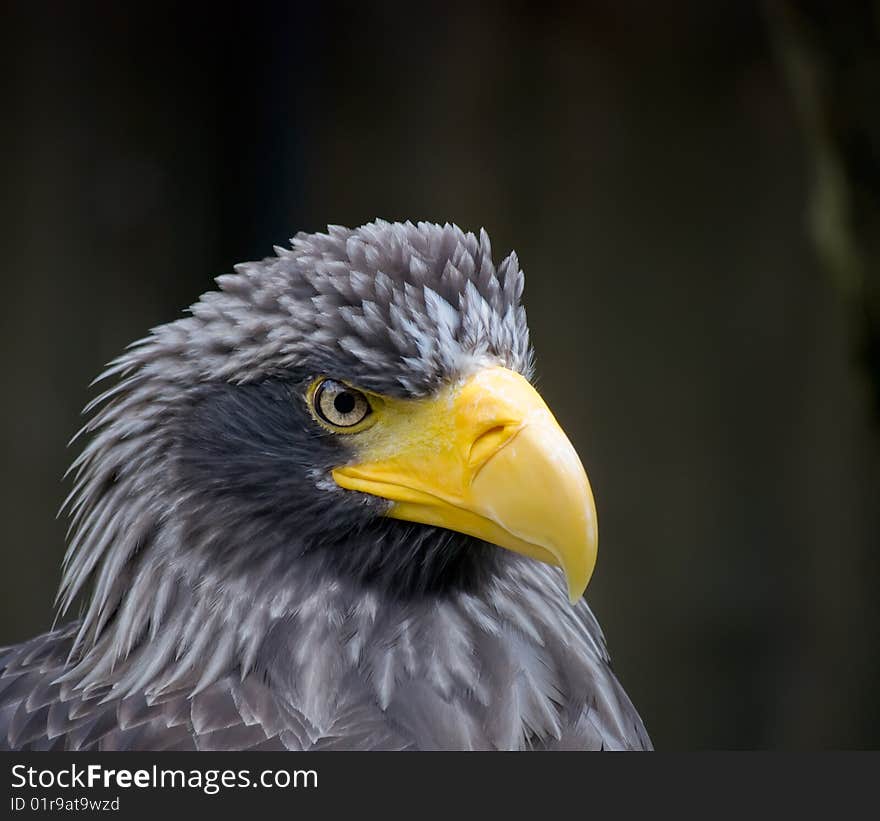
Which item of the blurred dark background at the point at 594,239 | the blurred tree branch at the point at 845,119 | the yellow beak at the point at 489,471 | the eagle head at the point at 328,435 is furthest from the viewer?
the blurred dark background at the point at 594,239

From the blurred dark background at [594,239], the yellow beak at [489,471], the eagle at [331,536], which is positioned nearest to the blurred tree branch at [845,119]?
the blurred dark background at [594,239]

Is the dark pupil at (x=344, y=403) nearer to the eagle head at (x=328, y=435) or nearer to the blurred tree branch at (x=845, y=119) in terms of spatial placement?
the eagle head at (x=328, y=435)

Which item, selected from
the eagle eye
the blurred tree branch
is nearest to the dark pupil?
the eagle eye

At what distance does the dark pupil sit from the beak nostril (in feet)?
0.80

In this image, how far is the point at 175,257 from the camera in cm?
548

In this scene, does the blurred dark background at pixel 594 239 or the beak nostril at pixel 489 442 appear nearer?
the beak nostril at pixel 489 442

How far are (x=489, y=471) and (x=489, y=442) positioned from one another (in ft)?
0.15

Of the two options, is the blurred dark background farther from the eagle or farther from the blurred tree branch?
the eagle

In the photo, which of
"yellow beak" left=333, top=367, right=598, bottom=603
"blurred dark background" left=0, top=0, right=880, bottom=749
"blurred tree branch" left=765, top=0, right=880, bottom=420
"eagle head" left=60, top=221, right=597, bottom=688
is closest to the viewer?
"yellow beak" left=333, top=367, right=598, bottom=603

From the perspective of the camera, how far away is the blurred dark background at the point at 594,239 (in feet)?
16.3

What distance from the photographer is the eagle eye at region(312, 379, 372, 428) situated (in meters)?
2.09

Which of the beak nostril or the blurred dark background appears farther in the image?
the blurred dark background

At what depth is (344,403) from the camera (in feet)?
6.89

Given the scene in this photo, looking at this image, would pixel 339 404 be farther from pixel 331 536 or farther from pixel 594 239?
pixel 594 239
